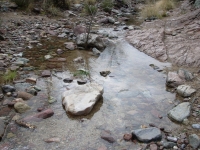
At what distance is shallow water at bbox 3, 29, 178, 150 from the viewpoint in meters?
2.40

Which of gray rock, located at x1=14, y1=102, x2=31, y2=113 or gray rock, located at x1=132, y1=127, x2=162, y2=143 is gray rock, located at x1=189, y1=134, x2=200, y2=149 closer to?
gray rock, located at x1=132, y1=127, x2=162, y2=143

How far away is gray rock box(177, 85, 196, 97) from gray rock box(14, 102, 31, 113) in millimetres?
2202

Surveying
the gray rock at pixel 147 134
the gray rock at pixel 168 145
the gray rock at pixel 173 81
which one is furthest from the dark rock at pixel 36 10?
the gray rock at pixel 168 145

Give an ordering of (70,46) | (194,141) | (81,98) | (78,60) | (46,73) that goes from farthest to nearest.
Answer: (70,46)
(78,60)
(46,73)
(81,98)
(194,141)

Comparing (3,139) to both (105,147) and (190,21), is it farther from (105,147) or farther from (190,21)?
(190,21)

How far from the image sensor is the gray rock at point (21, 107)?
2.82 meters

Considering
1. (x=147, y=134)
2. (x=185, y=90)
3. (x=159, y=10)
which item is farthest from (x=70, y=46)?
(x=159, y=10)

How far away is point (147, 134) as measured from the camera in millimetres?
2469

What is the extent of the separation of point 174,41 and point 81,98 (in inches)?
137

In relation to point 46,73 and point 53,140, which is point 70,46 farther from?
point 53,140

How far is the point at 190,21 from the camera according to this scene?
6453 millimetres

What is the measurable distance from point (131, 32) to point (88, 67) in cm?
289

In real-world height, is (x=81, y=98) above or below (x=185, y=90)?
below

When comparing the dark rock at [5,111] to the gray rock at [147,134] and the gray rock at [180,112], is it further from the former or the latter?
the gray rock at [180,112]
